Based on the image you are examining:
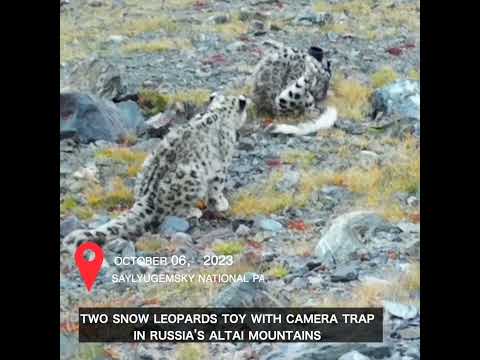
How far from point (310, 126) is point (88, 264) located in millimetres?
2155

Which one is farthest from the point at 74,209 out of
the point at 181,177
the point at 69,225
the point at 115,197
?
the point at 181,177

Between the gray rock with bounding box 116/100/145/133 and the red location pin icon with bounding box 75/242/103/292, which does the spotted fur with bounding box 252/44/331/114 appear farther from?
the red location pin icon with bounding box 75/242/103/292

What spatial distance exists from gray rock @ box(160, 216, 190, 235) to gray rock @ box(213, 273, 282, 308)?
2.13 feet

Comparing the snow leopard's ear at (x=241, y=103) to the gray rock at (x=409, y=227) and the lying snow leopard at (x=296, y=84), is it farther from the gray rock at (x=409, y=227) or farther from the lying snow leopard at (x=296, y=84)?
the gray rock at (x=409, y=227)

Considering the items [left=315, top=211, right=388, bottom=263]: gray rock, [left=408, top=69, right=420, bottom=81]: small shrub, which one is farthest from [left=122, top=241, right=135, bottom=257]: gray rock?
[left=408, top=69, right=420, bottom=81]: small shrub

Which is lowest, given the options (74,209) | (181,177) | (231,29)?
(74,209)

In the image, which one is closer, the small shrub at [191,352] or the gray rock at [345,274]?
the small shrub at [191,352]

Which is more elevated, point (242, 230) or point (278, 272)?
point (242, 230)

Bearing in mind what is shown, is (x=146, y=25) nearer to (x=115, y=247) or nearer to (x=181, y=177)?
(x=181, y=177)

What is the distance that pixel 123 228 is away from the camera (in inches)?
432

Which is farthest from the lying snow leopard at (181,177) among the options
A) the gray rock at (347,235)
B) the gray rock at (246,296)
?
the gray rock at (347,235)

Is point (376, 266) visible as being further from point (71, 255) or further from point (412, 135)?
point (71, 255)

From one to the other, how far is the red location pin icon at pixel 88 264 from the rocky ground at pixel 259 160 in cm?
6

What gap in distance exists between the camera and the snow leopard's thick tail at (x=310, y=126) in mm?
11539
